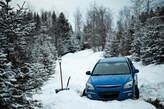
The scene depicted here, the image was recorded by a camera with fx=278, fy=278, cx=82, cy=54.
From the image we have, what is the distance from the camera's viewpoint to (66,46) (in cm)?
7000

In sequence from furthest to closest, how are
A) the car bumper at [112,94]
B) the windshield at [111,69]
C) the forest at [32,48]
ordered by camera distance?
the windshield at [111,69], the car bumper at [112,94], the forest at [32,48]

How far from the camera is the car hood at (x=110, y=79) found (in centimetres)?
960

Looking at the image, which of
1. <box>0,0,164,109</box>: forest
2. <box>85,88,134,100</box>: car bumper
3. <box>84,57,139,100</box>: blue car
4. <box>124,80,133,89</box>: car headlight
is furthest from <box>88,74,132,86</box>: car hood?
<box>0,0,164,109</box>: forest

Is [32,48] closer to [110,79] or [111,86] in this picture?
[110,79]

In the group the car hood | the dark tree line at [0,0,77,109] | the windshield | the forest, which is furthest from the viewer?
the windshield

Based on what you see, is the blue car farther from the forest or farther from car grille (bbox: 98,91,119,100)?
the forest

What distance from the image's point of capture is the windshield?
1087 centimetres

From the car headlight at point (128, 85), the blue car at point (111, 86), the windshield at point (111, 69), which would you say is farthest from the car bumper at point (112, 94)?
the windshield at point (111, 69)

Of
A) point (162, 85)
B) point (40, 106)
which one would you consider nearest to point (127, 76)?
point (40, 106)

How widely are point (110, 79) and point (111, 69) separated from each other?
4.59 ft

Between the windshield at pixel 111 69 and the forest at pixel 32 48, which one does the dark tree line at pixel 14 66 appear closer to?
the forest at pixel 32 48

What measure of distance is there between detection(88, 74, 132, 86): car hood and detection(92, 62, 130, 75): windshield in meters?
0.69

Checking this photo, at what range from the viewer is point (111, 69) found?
36.6 feet

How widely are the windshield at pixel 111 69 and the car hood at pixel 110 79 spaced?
2.26ft
